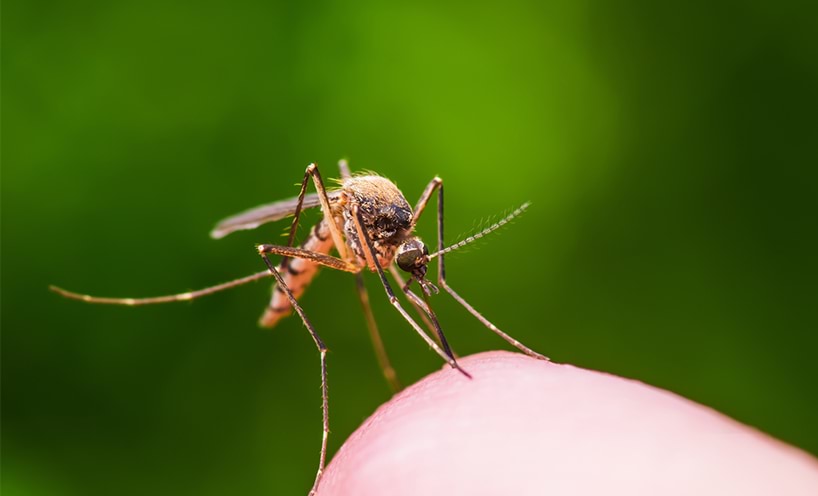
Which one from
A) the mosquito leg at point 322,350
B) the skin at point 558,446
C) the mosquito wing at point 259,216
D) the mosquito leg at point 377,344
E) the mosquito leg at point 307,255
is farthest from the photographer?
the mosquito leg at point 377,344

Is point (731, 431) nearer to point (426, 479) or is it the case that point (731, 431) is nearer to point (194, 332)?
point (426, 479)

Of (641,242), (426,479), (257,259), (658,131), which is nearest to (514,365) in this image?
(426,479)

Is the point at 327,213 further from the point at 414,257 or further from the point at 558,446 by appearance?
the point at 558,446

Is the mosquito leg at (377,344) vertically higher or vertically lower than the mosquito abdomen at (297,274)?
lower

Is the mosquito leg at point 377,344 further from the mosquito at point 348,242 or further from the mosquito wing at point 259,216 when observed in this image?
the mosquito wing at point 259,216

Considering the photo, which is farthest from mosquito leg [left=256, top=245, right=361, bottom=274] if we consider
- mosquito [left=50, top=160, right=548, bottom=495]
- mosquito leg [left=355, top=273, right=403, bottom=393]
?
mosquito leg [left=355, top=273, right=403, bottom=393]

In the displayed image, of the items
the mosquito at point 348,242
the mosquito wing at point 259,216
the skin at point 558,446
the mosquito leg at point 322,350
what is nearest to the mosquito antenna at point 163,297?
the mosquito at point 348,242

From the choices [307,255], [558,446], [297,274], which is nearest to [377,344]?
[297,274]
